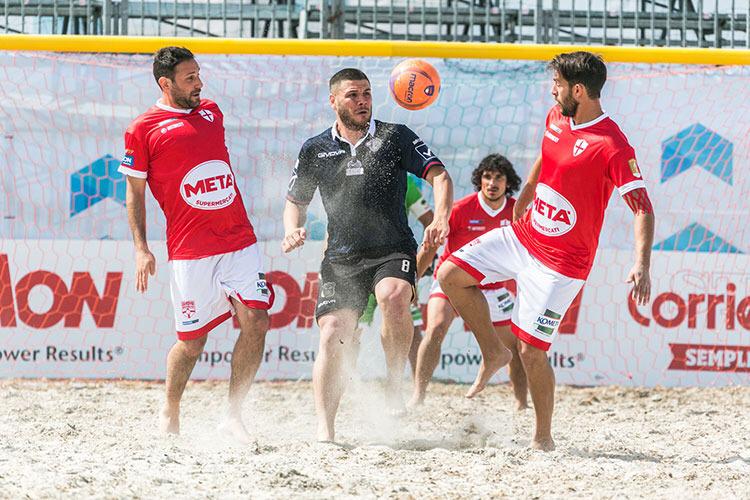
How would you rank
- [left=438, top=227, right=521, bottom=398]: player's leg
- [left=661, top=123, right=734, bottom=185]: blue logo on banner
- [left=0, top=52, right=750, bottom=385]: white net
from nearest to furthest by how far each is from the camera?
[left=438, top=227, right=521, bottom=398]: player's leg, [left=0, top=52, right=750, bottom=385]: white net, [left=661, top=123, right=734, bottom=185]: blue logo on banner

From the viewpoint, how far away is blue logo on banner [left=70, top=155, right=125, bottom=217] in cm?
788

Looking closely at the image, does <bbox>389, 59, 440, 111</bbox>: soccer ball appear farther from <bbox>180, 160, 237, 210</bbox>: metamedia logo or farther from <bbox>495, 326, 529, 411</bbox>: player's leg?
<bbox>495, 326, 529, 411</bbox>: player's leg

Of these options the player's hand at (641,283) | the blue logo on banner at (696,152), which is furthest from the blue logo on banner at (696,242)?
the player's hand at (641,283)

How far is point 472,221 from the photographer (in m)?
6.96

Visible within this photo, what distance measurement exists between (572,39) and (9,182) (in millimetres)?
4694

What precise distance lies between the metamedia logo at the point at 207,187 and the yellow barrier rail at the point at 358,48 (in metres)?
2.06

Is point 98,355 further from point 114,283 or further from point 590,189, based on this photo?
point 590,189

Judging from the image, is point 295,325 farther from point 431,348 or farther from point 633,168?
point 633,168

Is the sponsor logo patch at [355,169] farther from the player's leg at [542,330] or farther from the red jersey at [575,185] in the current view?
the player's leg at [542,330]

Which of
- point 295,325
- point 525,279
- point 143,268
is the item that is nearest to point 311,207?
point 295,325

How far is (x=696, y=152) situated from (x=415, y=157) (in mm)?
3341

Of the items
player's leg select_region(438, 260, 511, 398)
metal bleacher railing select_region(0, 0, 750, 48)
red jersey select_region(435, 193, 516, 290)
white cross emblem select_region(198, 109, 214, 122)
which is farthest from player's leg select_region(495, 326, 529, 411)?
metal bleacher railing select_region(0, 0, 750, 48)

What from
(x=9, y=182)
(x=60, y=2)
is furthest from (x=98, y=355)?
(x=60, y=2)

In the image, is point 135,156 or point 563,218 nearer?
point 563,218
